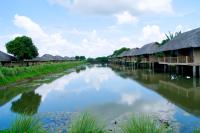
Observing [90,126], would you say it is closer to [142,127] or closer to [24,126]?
[142,127]

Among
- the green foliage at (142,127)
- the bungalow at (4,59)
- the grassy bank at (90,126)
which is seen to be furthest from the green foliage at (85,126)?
the bungalow at (4,59)

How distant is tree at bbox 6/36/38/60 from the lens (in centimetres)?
5209

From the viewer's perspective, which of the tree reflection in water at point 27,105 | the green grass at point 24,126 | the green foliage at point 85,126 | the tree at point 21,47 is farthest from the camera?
the tree at point 21,47

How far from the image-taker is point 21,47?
171ft

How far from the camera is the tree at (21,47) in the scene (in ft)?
171

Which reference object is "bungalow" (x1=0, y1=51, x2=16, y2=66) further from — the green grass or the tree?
the green grass

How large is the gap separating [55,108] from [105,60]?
360 ft

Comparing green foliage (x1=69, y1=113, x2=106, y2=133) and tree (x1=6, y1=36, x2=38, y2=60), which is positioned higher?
tree (x1=6, y1=36, x2=38, y2=60)

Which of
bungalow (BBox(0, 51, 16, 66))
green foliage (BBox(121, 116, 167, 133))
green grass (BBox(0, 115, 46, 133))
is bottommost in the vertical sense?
green grass (BBox(0, 115, 46, 133))

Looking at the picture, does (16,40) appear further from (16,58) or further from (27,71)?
(27,71)

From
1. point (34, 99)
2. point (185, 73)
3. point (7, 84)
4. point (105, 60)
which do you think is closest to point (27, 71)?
point (7, 84)

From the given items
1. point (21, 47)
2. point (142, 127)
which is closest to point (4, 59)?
point (21, 47)

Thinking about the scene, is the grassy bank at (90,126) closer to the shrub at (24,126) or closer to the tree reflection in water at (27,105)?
the shrub at (24,126)

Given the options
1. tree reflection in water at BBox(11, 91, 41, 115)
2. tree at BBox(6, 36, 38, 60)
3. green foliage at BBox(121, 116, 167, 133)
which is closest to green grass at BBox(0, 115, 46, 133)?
green foliage at BBox(121, 116, 167, 133)
